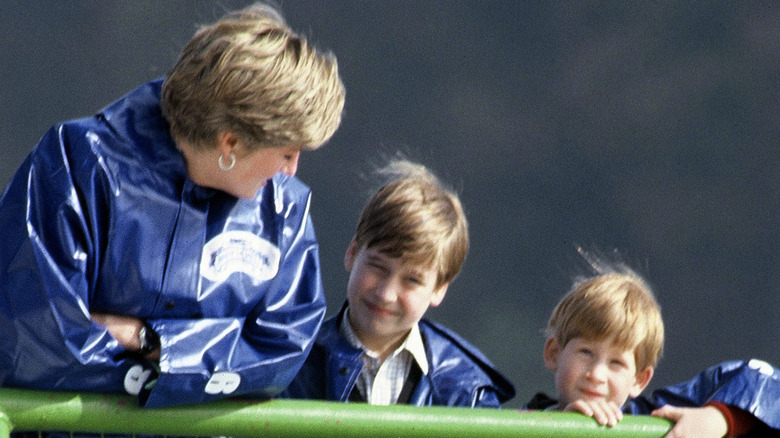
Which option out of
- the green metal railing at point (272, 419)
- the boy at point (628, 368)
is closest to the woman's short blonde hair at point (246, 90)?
the green metal railing at point (272, 419)

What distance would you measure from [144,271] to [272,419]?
34 centimetres

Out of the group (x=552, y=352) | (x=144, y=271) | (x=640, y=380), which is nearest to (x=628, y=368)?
(x=640, y=380)

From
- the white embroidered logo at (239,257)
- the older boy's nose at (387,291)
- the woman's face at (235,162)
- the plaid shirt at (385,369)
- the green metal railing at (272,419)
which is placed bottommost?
the plaid shirt at (385,369)

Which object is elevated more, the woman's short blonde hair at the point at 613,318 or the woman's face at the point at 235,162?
the woman's face at the point at 235,162

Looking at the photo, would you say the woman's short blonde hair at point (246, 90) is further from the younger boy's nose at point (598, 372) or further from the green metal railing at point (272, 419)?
the younger boy's nose at point (598, 372)

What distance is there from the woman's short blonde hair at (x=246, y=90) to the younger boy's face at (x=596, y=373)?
2.91ft

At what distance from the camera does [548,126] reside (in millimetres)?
6117


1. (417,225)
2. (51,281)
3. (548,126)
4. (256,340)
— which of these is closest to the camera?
(51,281)

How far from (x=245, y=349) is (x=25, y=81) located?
12.3 ft

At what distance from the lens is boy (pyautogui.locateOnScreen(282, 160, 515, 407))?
9.43 ft

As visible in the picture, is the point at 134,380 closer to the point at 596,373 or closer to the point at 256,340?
the point at 256,340

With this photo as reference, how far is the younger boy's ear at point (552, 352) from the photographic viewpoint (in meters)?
3.06

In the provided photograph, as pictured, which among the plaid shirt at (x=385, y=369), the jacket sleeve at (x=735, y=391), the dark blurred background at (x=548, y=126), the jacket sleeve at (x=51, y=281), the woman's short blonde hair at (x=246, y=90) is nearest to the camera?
the jacket sleeve at (x=51, y=281)

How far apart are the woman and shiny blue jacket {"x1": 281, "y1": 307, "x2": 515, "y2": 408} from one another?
329 millimetres
